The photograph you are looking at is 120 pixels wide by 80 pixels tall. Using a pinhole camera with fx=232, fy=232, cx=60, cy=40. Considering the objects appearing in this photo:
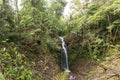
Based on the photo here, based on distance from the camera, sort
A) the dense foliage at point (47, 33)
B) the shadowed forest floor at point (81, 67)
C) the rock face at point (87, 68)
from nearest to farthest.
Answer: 1. the dense foliage at point (47, 33)
2. the shadowed forest floor at point (81, 67)
3. the rock face at point (87, 68)

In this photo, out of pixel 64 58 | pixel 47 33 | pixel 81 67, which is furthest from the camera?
pixel 64 58

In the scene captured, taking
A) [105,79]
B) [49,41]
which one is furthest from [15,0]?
[105,79]

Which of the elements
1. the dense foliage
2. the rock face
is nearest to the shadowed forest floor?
the rock face

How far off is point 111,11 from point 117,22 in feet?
2.89

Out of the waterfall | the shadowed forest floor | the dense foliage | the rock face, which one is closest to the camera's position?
the dense foliage

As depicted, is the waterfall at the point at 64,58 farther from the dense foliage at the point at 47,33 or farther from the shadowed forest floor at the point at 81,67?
the shadowed forest floor at the point at 81,67

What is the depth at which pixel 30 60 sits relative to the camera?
11.9 meters

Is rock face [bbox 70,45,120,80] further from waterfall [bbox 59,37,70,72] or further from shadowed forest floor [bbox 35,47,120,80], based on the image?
waterfall [bbox 59,37,70,72]

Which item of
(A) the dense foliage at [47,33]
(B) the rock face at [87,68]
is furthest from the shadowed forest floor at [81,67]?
(A) the dense foliage at [47,33]

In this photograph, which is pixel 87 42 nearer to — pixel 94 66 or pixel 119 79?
pixel 94 66

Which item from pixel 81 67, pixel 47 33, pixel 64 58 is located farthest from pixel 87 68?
pixel 47 33

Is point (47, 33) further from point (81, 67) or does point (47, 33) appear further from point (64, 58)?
point (81, 67)

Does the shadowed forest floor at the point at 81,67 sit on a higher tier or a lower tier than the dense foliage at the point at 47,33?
lower

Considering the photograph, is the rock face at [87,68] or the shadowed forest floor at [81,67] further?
the rock face at [87,68]
